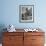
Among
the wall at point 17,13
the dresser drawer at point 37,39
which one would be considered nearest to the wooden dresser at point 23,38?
the dresser drawer at point 37,39

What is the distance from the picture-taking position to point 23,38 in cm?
361

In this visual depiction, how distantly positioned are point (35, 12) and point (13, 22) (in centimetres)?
78

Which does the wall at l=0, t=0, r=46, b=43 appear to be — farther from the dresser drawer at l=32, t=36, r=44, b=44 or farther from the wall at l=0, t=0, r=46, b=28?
the dresser drawer at l=32, t=36, r=44, b=44

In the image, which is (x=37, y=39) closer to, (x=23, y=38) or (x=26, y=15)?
(x=23, y=38)

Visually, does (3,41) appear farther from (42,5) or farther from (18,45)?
(42,5)

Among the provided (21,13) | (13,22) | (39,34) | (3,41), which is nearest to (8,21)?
(13,22)

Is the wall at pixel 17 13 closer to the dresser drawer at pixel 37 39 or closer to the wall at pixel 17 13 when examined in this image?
the wall at pixel 17 13

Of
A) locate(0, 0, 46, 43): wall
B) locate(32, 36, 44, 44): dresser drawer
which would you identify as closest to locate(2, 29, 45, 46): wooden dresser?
locate(32, 36, 44, 44): dresser drawer

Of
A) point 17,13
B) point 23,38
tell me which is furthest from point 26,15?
point 23,38

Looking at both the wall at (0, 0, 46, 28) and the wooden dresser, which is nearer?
the wooden dresser

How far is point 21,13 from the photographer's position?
4.08 metres

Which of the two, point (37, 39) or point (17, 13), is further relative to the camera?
point (17, 13)

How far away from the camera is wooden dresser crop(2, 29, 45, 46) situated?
3600mm

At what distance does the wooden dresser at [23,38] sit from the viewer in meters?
3.60
